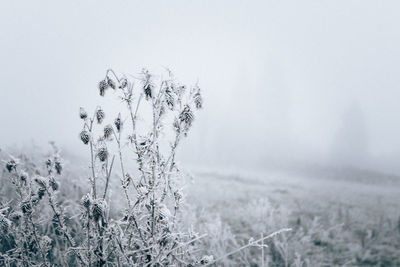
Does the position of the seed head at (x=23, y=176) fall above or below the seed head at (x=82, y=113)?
below

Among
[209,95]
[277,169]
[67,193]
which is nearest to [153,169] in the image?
[67,193]

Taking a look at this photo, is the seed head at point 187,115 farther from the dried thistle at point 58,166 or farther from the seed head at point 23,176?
the seed head at point 23,176

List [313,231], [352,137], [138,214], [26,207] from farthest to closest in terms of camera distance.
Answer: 1. [352,137]
2. [313,231]
3. [138,214]
4. [26,207]

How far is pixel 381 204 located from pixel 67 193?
44.1 ft

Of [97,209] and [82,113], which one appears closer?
[97,209]

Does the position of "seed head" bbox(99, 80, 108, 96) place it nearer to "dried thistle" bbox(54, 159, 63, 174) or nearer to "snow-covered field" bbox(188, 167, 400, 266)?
"dried thistle" bbox(54, 159, 63, 174)

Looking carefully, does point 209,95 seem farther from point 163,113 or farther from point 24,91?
point 24,91

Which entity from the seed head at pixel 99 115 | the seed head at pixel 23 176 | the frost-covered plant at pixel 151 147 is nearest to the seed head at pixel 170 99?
the frost-covered plant at pixel 151 147

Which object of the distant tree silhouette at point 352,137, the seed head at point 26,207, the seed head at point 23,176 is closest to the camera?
the seed head at point 26,207

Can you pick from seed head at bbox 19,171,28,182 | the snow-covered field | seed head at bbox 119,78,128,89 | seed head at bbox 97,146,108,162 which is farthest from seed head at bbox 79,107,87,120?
the snow-covered field

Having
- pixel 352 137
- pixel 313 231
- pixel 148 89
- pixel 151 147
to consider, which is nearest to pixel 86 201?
pixel 151 147

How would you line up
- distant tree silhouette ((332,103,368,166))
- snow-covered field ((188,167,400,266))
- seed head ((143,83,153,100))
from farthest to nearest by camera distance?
distant tree silhouette ((332,103,368,166)) < snow-covered field ((188,167,400,266)) < seed head ((143,83,153,100))

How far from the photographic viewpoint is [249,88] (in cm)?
4897

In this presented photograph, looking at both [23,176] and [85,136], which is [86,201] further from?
[23,176]
